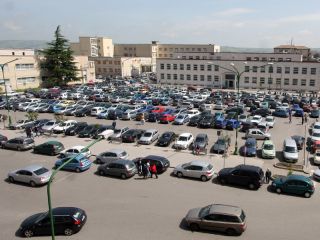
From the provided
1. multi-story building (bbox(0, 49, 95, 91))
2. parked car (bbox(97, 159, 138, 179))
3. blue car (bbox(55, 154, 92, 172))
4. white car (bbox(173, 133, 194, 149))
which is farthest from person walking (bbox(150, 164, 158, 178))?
multi-story building (bbox(0, 49, 95, 91))

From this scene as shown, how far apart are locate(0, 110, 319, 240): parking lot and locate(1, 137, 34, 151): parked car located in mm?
3122

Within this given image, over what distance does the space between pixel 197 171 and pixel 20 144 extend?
17933 mm

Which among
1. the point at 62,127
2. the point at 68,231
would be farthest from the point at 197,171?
the point at 62,127

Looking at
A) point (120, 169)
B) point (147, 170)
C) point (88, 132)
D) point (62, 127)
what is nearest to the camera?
point (147, 170)

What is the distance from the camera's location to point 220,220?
56.6 feet

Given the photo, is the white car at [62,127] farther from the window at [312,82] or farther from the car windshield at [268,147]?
the window at [312,82]

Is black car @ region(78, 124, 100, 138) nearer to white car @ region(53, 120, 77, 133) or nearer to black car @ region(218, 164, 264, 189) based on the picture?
white car @ region(53, 120, 77, 133)

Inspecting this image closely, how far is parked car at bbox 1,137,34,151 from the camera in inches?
1297

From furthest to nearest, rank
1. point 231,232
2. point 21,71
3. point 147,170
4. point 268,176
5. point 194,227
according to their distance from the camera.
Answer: point 21,71
point 147,170
point 268,176
point 194,227
point 231,232

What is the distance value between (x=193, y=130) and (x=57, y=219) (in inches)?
994

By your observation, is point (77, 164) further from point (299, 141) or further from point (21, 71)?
point (21, 71)

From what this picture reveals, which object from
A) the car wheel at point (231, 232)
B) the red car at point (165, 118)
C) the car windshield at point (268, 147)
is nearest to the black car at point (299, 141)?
the car windshield at point (268, 147)

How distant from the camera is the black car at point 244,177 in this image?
23312 mm

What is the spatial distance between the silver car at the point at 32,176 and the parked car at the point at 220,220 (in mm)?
11619
